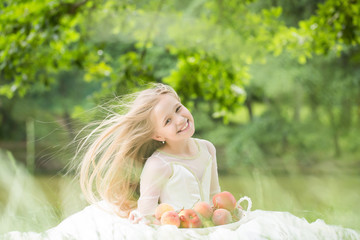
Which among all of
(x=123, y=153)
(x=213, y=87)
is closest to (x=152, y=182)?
(x=123, y=153)

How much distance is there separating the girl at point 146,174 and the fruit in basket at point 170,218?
0.21ft

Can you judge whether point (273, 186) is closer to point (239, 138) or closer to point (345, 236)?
point (345, 236)

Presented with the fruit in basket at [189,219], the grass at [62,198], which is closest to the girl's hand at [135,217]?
the fruit in basket at [189,219]

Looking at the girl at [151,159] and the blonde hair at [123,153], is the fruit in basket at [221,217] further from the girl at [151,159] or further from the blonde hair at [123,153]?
the blonde hair at [123,153]

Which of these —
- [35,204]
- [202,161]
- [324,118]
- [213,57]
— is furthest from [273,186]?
[324,118]

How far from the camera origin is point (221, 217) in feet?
3.78

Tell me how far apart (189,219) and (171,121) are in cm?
30

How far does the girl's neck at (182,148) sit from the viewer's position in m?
1.32

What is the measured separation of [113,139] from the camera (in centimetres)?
135

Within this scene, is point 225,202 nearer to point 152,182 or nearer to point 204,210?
point 204,210

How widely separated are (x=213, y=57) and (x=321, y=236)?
275 centimetres

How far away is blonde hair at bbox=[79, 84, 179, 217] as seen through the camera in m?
1.32

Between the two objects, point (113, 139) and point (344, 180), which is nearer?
point (113, 139)

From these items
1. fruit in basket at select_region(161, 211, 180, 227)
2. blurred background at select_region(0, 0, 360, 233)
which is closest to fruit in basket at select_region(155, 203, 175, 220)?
fruit in basket at select_region(161, 211, 180, 227)
